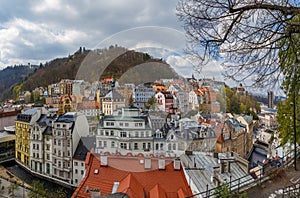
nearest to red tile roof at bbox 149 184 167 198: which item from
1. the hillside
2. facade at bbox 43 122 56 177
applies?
facade at bbox 43 122 56 177

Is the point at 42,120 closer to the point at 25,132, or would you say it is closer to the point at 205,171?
the point at 25,132

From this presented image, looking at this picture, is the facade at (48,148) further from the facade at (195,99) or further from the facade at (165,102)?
the facade at (195,99)

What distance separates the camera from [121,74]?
7.73ft

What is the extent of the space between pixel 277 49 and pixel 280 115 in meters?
3.15

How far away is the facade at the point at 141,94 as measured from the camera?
2492 mm

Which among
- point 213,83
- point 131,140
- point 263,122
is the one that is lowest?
point 263,122

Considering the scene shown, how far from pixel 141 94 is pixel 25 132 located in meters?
15.5

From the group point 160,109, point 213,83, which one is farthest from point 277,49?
point 160,109

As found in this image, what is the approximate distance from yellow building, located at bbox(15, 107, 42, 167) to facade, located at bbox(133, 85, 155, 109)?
47.4 feet

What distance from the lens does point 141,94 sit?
8.20 feet

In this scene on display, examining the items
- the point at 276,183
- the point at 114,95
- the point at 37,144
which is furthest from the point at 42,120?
the point at 276,183

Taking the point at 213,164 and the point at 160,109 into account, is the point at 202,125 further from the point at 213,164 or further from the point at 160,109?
the point at 213,164

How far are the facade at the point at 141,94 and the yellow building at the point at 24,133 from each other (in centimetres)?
1443

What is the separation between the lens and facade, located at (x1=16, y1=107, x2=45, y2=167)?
50.0ft
